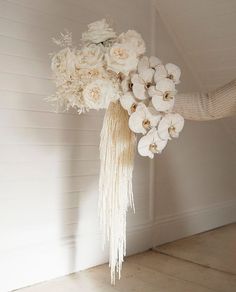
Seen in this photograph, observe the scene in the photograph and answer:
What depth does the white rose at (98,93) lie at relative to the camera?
1.18 meters

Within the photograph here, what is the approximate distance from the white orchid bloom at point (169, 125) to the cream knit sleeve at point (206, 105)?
113 millimetres

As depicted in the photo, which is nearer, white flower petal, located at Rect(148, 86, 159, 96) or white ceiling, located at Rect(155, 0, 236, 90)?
white flower petal, located at Rect(148, 86, 159, 96)

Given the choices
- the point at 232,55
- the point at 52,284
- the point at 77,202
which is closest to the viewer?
the point at 52,284

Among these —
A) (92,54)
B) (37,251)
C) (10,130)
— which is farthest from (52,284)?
(92,54)

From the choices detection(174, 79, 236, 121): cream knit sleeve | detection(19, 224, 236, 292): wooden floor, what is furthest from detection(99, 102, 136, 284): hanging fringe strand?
detection(19, 224, 236, 292): wooden floor

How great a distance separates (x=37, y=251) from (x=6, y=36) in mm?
1107

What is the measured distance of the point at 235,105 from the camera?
4.27 ft

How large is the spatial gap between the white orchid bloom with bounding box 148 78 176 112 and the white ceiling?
1276mm

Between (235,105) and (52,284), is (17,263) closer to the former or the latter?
(52,284)

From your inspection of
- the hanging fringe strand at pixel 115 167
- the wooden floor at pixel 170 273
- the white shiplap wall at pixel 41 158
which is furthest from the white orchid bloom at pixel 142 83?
the wooden floor at pixel 170 273

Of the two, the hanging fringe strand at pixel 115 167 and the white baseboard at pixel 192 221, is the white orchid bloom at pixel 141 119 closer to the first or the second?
the hanging fringe strand at pixel 115 167

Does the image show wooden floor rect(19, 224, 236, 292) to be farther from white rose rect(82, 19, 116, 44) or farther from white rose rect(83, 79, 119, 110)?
white rose rect(82, 19, 116, 44)

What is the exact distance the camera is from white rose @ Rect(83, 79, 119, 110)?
1184 millimetres

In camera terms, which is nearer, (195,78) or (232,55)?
(232,55)
